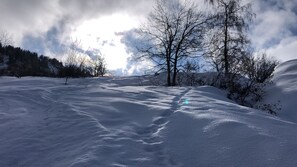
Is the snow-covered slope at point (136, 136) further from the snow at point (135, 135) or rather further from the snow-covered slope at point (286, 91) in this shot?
the snow-covered slope at point (286, 91)

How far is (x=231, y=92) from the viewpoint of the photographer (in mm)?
14227

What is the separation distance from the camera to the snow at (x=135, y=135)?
427 cm

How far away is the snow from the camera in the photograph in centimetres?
427

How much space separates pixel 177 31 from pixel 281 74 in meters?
6.33

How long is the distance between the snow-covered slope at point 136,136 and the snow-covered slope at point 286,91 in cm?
480

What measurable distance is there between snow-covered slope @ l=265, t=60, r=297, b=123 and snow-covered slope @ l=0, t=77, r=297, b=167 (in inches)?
189

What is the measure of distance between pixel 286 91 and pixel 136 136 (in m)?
9.39

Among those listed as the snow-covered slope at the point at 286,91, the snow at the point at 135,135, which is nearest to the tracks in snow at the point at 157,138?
the snow at the point at 135,135

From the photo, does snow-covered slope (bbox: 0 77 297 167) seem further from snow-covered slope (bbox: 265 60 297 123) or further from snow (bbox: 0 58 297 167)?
snow-covered slope (bbox: 265 60 297 123)

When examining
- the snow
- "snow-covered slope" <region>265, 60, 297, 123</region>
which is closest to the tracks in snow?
the snow

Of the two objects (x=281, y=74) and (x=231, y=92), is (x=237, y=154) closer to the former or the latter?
(x=231, y=92)

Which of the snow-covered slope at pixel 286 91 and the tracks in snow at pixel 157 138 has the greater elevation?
the snow-covered slope at pixel 286 91

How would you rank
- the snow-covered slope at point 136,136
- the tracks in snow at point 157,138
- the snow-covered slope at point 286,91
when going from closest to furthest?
the snow-covered slope at point 136,136 → the tracks in snow at point 157,138 → the snow-covered slope at point 286,91

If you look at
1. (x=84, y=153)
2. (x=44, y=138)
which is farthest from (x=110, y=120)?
(x=84, y=153)
